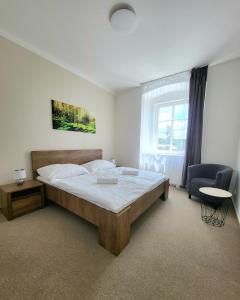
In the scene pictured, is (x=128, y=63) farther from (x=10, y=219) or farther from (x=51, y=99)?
(x=10, y=219)

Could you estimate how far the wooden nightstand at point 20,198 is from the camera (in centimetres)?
203

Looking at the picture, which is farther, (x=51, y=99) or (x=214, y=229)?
(x=51, y=99)

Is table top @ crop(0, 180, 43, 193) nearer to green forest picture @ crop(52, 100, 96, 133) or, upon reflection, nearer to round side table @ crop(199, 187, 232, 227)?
green forest picture @ crop(52, 100, 96, 133)

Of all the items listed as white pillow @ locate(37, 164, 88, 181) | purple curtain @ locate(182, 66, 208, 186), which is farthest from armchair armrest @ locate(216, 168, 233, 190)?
white pillow @ locate(37, 164, 88, 181)

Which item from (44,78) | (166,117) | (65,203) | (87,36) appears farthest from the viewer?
(166,117)

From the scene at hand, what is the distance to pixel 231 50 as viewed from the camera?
2564mm

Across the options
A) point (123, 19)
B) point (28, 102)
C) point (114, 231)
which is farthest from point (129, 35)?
point (114, 231)

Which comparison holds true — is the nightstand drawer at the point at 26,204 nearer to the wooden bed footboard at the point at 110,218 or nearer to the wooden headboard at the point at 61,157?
the wooden headboard at the point at 61,157

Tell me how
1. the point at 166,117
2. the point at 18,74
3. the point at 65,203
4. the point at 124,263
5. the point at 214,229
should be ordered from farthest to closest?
the point at 166,117 → the point at 18,74 → the point at 65,203 → the point at 214,229 → the point at 124,263

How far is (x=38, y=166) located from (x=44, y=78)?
5.88 feet

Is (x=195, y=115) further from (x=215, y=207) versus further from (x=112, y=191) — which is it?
(x=112, y=191)

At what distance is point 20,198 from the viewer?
217 centimetres

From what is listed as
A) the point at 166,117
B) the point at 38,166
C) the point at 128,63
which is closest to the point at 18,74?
the point at 38,166

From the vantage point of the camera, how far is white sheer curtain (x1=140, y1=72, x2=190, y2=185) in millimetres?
3559
